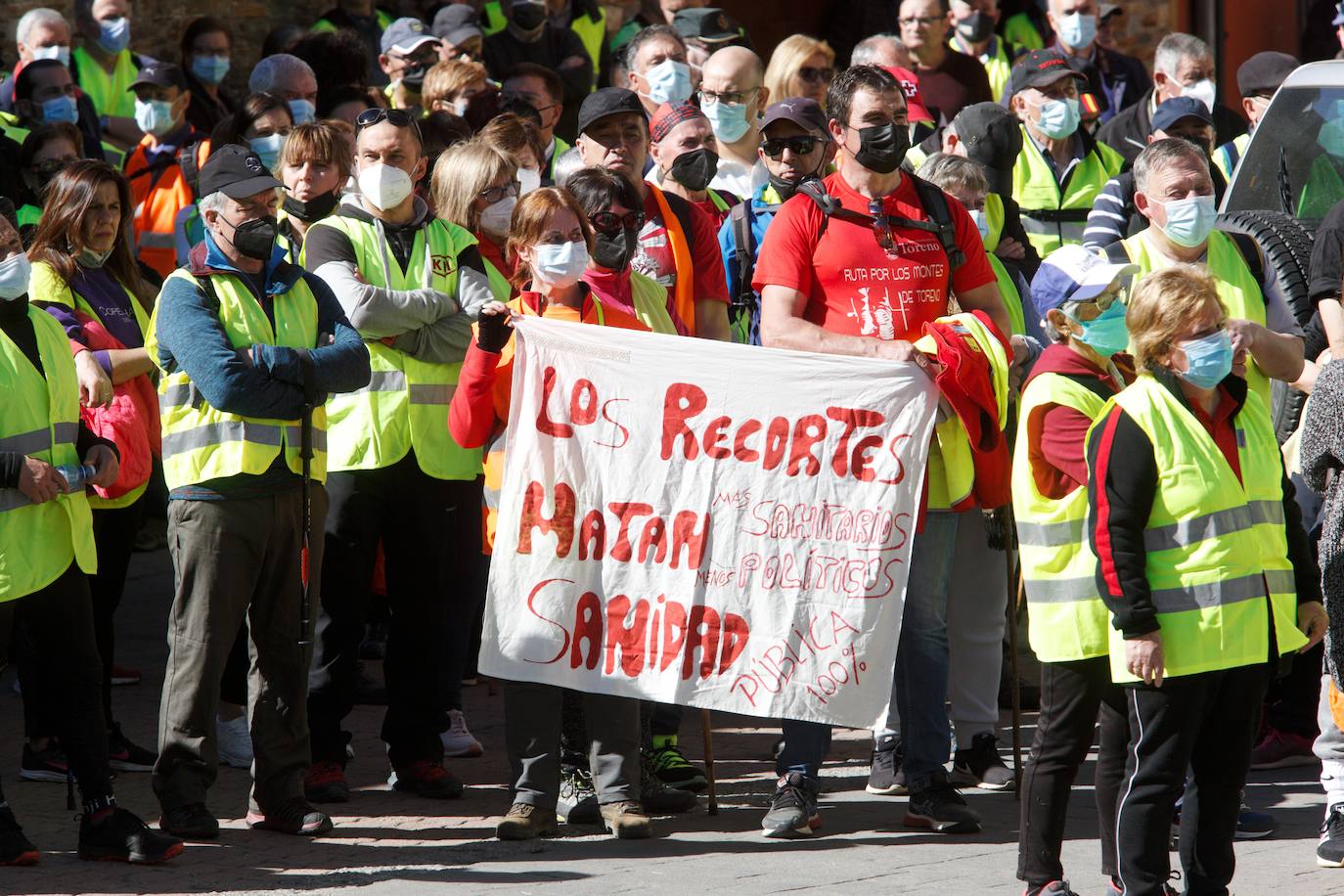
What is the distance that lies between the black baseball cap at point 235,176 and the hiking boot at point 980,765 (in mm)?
3038

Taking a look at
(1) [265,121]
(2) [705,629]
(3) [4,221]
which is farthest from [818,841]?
(1) [265,121]

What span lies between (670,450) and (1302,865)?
2.32 meters

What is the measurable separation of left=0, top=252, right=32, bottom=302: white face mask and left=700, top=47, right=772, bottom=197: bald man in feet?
12.4

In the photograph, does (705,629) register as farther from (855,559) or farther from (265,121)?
(265,121)

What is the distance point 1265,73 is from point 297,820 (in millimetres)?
6999

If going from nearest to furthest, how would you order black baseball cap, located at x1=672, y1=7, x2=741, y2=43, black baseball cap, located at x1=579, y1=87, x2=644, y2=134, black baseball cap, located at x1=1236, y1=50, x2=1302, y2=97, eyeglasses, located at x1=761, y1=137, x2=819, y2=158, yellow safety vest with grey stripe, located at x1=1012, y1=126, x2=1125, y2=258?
eyeglasses, located at x1=761, y1=137, x2=819, y2=158 < black baseball cap, located at x1=579, y1=87, x2=644, y2=134 < yellow safety vest with grey stripe, located at x1=1012, y1=126, x2=1125, y2=258 < black baseball cap, located at x1=1236, y1=50, x2=1302, y2=97 < black baseball cap, located at x1=672, y1=7, x2=741, y2=43

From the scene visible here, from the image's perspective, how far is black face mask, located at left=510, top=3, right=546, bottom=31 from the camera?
12328 millimetres

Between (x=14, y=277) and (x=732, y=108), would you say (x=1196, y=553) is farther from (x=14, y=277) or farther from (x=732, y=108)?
(x=732, y=108)

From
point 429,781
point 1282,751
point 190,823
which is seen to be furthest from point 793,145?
point 190,823

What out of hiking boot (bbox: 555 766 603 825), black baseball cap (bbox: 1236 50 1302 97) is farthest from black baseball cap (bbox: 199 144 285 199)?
black baseball cap (bbox: 1236 50 1302 97)

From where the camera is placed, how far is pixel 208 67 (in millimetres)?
11383

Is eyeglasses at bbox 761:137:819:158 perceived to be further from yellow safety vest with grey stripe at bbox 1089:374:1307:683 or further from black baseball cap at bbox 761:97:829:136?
yellow safety vest with grey stripe at bbox 1089:374:1307:683

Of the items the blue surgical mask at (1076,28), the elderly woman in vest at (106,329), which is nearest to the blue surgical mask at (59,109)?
the elderly woman in vest at (106,329)

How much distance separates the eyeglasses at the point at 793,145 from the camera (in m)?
7.48
